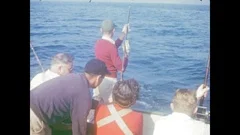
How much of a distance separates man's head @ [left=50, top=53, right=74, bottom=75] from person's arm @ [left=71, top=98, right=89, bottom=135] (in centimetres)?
23

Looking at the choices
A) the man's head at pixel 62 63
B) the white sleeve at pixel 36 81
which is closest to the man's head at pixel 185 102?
the man's head at pixel 62 63

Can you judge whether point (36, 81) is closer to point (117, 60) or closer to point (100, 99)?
point (100, 99)

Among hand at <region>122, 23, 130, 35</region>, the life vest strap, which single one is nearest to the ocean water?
hand at <region>122, 23, 130, 35</region>

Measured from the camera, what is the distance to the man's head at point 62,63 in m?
2.01

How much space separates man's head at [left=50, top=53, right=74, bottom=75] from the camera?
2014mm

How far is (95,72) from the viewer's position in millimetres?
1979

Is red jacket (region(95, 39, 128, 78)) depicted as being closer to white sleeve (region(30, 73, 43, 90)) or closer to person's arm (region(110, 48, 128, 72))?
person's arm (region(110, 48, 128, 72))

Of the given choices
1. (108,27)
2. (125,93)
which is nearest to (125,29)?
(108,27)

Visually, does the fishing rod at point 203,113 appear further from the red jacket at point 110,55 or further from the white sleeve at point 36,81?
the white sleeve at point 36,81
